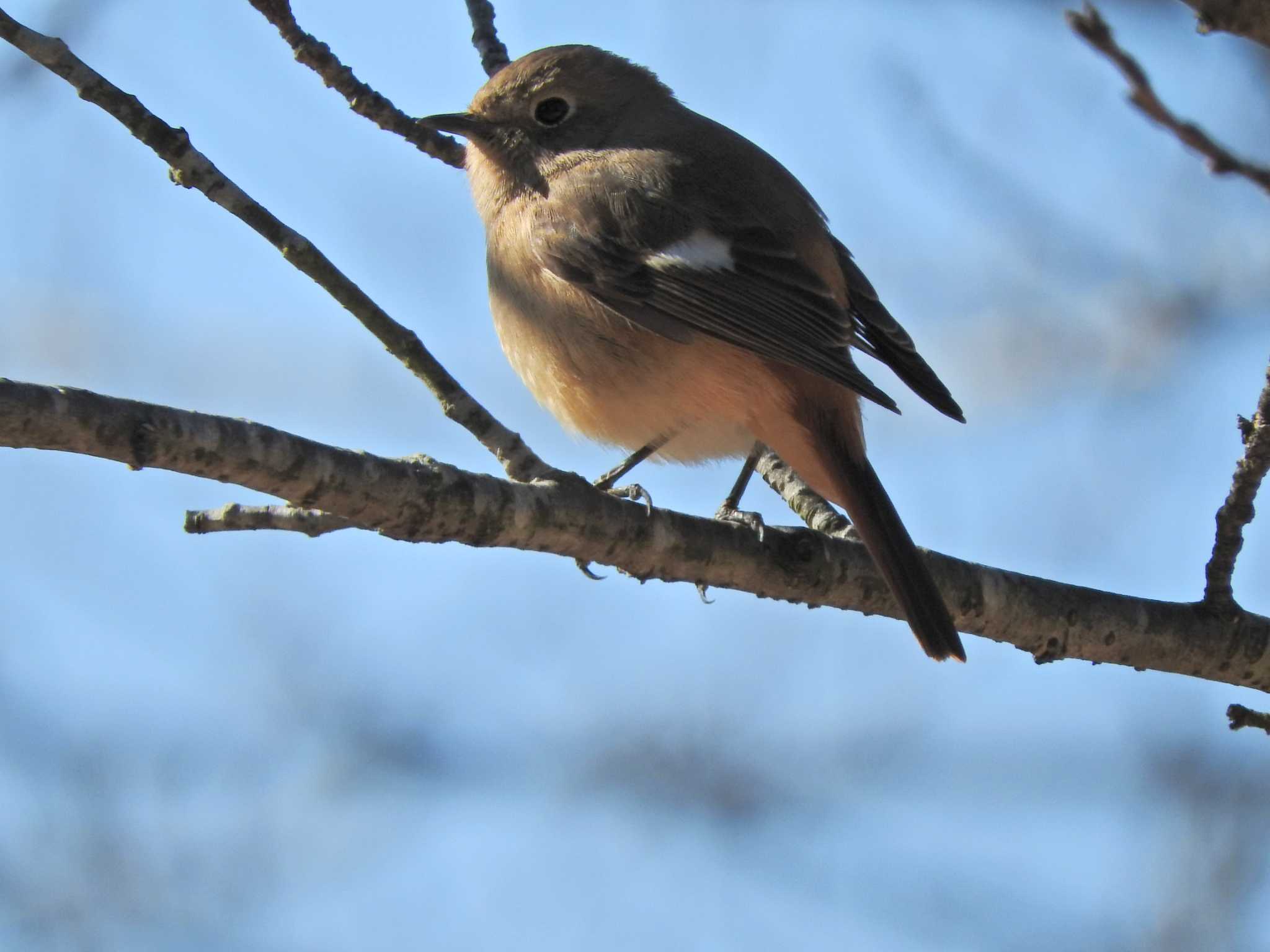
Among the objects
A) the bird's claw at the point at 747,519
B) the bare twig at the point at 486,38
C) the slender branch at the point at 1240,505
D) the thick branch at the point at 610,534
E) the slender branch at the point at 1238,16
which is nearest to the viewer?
the slender branch at the point at 1238,16

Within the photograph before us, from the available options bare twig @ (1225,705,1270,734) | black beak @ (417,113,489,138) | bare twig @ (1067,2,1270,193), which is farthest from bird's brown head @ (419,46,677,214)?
bare twig @ (1067,2,1270,193)

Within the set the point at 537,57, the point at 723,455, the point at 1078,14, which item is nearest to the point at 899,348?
the point at 723,455

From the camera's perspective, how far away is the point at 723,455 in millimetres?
4254

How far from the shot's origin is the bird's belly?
3996mm

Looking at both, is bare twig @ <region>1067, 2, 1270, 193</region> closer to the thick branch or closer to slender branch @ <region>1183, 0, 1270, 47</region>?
slender branch @ <region>1183, 0, 1270, 47</region>

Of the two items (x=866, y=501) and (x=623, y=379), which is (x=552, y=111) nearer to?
(x=623, y=379)

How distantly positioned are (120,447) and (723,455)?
2.25 metres

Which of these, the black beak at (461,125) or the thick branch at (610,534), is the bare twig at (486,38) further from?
the thick branch at (610,534)

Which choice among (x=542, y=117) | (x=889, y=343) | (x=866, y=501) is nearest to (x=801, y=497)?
(x=889, y=343)

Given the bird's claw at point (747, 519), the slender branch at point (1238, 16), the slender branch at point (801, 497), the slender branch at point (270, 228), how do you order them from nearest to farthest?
the slender branch at point (1238, 16) → the slender branch at point (270, 228) → the bird's claw at point (747, 519) → the slender branch at point (801, 497)

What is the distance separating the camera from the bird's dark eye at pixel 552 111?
4.73 meters

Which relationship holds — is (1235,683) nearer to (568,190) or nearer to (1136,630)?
(1136,630)

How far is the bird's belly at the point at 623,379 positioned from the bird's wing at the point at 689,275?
64mm

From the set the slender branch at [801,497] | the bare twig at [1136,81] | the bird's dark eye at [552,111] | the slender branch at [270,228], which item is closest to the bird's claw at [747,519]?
the slender branch at [801,497]
